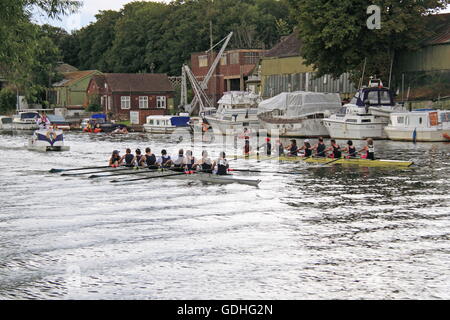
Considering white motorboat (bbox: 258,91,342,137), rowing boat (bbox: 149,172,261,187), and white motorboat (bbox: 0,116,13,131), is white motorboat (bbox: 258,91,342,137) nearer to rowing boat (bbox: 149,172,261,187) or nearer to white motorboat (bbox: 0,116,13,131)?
rowing boat (bbox: 149,172,261,187)

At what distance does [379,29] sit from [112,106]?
50.2m

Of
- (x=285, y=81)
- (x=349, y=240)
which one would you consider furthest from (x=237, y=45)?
(x=349, y=240)

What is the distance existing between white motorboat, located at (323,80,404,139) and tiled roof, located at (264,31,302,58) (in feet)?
63.1

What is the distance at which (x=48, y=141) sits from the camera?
51.2m

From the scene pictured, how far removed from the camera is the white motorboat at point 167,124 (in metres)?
72.4

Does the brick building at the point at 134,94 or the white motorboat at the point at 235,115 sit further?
the brick building at the point at 134,94

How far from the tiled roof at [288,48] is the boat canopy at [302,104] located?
12.6 m

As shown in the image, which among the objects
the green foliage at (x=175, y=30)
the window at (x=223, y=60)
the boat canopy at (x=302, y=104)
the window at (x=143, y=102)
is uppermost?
the green foliage at (x=175, y=30)

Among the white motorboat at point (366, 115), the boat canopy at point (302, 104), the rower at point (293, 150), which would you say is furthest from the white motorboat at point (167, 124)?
the rower at point (293, 150)

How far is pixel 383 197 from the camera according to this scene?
2614 centimetres

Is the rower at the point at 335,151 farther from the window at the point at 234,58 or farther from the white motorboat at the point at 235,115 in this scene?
the window at the point at 234,58

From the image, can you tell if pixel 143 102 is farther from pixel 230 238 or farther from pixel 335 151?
pixel 230 238

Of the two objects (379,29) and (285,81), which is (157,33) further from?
(379,29)

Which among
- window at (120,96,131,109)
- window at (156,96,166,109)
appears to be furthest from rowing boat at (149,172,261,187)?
window at (156,96,166,109)
